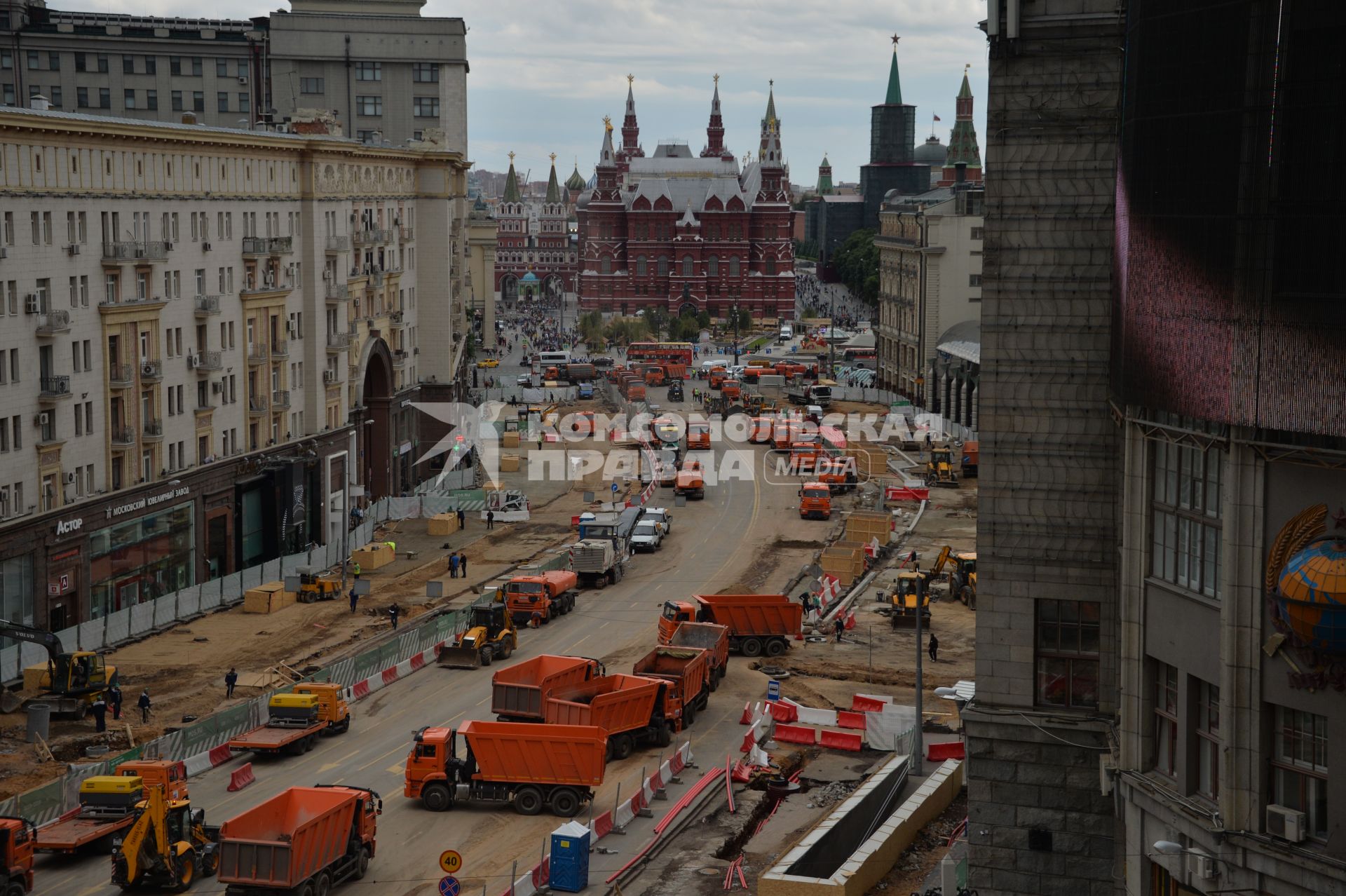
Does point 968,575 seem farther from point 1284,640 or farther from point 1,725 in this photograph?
point 1284,640

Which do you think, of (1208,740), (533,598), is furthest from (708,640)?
(1208,740)

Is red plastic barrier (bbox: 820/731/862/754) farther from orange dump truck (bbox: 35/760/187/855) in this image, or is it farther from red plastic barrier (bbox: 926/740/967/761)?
orange dump truck (bbox: 35/760/187/855)

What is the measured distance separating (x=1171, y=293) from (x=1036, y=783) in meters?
9.47

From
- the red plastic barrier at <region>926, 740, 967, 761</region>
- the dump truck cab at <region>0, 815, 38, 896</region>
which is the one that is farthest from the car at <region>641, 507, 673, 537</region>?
the dump truck cab at <region>0, 815, 38, 896</region>

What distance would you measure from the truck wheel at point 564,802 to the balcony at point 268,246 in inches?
1451

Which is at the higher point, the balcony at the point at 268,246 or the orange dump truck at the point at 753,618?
the balcony at the point at 268,246

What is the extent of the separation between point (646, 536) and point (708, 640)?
24.4 meters

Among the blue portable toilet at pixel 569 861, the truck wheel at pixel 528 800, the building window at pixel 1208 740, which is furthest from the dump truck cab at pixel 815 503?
the building window at pixel 1208 740

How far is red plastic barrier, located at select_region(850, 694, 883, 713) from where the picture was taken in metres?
47.5

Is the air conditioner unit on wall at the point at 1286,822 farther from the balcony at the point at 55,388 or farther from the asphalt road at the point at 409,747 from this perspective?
the balcony at the point at 55,388

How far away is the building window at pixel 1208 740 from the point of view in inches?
906

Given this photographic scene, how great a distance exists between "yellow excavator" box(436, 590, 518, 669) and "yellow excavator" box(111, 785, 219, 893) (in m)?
19.4

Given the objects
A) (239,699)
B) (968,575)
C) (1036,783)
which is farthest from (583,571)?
(1036,783)

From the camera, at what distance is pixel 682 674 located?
47.1 meters
